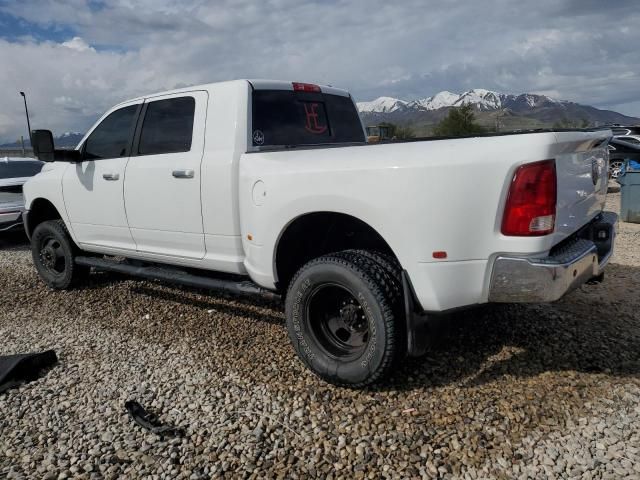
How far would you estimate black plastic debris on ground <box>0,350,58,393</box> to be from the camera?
11.6 ft

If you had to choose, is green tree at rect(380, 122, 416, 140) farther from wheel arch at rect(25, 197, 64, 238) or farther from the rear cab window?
wheel arch at rect(25, 197, 64, 238)

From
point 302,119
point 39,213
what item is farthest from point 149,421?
point 39,213

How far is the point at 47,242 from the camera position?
5773mm

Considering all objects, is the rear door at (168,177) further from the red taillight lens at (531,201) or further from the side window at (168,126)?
the red taillight lens at (531,201)

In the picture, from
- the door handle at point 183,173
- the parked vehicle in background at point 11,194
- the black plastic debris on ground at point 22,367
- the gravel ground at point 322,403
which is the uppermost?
the door handle at point 183,173

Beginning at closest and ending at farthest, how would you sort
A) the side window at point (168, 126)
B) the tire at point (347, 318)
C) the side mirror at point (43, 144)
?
the tire at point (347, 318), the side window at point (168, 126), the side mirror at point (43, 144)

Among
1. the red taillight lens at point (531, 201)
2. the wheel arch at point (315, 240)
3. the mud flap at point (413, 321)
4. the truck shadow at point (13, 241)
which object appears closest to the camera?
the red taillight lens at point (531, 201)

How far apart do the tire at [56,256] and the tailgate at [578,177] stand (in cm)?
478

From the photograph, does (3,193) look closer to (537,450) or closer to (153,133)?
(153,133)

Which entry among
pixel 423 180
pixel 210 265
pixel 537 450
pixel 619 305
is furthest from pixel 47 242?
pixel 619 305

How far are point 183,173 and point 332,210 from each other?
4.67 ft

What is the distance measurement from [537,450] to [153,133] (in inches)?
143

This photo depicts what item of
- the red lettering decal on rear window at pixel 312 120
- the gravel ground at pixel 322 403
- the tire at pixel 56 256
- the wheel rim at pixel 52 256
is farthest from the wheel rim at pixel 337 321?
the wheel rim at pixel 52 256

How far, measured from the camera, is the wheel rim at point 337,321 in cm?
329
